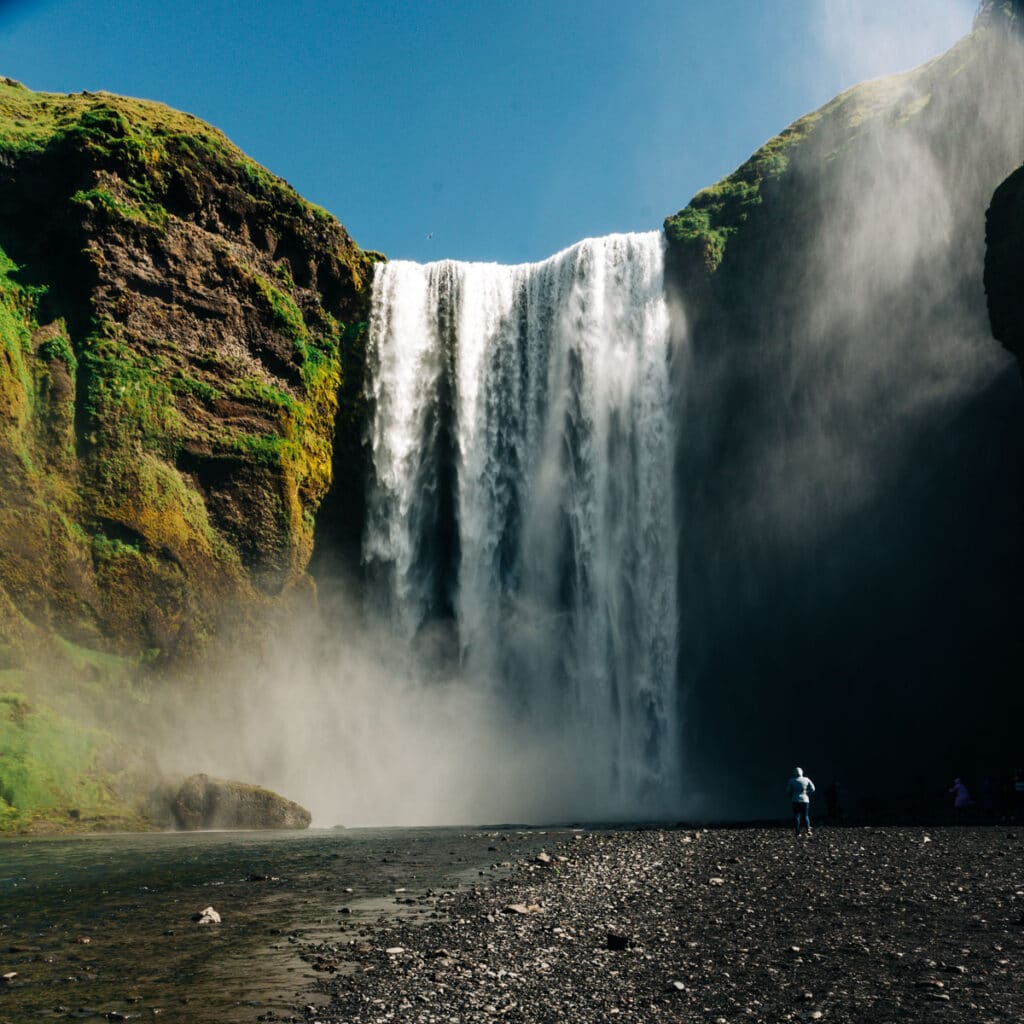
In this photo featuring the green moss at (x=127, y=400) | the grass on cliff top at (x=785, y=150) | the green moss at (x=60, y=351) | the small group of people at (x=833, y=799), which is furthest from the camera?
the grass on cliff top at (x=785, y=150)

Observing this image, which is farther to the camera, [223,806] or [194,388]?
[194,388]

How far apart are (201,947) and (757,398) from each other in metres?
34.3

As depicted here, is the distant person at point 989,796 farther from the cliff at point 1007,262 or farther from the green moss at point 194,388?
the green moss at point 194,388

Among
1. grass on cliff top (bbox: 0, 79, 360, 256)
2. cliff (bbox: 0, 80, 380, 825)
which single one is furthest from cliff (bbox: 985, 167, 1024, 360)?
grass on cliff top (bbox: 0, 79, 360, 256)

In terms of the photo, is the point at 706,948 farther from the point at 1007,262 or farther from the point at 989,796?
the point at 1007,262

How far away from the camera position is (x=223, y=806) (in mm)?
25828

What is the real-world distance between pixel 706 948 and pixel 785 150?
4260 centimetres

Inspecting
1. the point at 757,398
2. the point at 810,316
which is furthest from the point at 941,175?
the point at 757,398

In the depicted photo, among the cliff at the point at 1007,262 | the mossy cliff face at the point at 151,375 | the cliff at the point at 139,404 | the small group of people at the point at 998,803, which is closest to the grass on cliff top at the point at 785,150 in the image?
the cliff at the point at 1007,262

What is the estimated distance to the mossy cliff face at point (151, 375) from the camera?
29.5 meters

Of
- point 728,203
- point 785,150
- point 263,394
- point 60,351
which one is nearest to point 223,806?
point 263,394

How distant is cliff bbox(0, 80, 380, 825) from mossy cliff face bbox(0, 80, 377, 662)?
0.27ft

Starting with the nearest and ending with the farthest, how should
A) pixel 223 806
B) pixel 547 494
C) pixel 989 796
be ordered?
pixel 223 806, pixel 989 796, pixel 547 494

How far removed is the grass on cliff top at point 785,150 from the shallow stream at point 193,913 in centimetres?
3104
